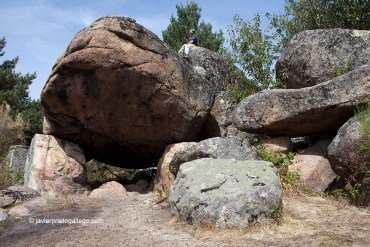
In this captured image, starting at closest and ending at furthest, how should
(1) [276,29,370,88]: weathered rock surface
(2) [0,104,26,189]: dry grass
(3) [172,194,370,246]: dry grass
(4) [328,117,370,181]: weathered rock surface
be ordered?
(3) [172,194,370,246]: dry grass → (4) [328,117,370,181]: weathered rock surface → (1) [276,29,370,88]: weathered rock surface → (2) [0,104,26,189]: dry grass

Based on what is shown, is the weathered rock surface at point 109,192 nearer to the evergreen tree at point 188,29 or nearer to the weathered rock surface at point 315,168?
the weathered rock surface at point 315,168

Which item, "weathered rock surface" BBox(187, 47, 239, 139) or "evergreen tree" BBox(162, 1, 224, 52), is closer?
"weathered rock surface" BBox(187, 47, 239, 139)

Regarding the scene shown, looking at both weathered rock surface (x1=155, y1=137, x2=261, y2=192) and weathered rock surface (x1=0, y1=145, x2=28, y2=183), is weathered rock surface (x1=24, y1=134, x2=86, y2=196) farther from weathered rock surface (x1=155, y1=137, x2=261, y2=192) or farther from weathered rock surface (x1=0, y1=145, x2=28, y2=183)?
weathered rock surface (x1=155, y1=137, x2=261, y2=192)

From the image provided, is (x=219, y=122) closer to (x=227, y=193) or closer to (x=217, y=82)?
(x=217, y=82)

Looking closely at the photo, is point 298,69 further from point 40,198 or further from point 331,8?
point 40,198

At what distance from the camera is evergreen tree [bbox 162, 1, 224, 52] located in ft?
67.1

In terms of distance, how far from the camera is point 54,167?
27.8ft

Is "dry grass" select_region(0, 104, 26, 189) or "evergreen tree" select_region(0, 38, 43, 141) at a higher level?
"evergreen tree" select_region(0, 38, 43, 141)

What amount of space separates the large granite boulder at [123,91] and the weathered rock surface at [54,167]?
0.44 m

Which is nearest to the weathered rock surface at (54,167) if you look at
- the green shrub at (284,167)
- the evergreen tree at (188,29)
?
the green shrub at (284,167)

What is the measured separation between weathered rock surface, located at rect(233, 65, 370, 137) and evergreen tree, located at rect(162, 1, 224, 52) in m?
12.2

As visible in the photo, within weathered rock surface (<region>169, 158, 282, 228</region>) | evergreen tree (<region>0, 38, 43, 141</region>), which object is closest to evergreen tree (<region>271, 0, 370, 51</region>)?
weathered rock surface (<region>169, 158, 282, 228</region>)

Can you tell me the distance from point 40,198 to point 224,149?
3438 millimetres

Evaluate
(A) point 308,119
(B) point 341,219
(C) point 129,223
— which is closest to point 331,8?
(A) point 308,119
